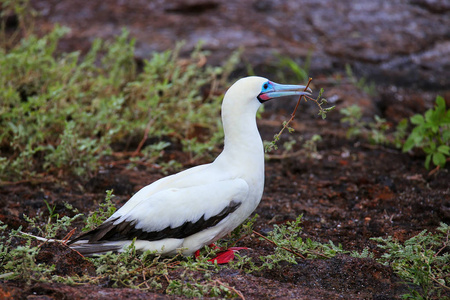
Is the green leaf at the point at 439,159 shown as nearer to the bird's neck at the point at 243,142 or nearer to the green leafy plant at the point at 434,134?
the green leafy plant at the point at 434,134

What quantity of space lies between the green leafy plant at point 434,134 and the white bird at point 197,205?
233 centimetres

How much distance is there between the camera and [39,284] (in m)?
3.28

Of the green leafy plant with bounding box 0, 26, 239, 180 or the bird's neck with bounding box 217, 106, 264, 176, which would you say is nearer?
the bird's neck with bounding box 217, 106, 264, 176

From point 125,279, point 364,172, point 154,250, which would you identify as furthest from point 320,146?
point 125,279

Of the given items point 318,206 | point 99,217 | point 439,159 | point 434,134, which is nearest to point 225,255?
point 99,217

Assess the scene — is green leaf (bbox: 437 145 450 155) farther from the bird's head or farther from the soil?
the bird's head

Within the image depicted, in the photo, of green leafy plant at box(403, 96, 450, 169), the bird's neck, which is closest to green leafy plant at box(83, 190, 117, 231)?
the bird's neck

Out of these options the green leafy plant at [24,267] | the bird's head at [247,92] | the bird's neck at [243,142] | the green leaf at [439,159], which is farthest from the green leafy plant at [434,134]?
the green leafy plant at [24,267]

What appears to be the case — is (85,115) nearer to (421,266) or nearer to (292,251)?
(292,251)

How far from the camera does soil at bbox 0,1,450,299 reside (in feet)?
11.9

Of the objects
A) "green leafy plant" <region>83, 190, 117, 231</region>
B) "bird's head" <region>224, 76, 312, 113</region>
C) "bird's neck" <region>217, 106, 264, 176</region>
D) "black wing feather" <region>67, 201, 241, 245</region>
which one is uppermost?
"bird's head" <region>224, 76, 312, 113</region>

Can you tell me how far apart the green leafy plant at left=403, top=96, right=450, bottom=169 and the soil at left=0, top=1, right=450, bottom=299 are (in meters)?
0.19

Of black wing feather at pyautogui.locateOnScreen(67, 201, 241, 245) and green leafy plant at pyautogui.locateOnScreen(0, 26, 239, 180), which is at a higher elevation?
black wing feather at pyautogui.locateOnScreen(67, 201, 241, 245)

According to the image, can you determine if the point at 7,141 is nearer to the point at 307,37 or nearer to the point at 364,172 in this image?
the point at 364,172
